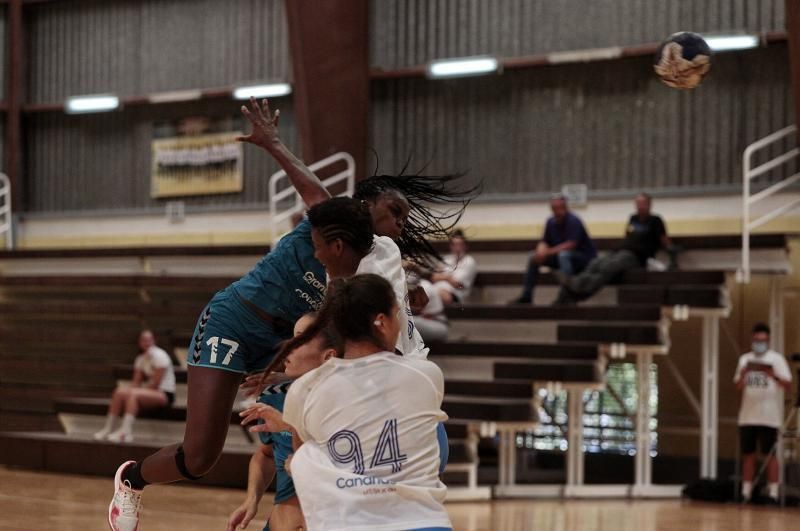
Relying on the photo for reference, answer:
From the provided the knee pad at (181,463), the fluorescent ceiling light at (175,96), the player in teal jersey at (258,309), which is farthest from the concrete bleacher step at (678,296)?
the fluorescent ceiling light at (175,96)

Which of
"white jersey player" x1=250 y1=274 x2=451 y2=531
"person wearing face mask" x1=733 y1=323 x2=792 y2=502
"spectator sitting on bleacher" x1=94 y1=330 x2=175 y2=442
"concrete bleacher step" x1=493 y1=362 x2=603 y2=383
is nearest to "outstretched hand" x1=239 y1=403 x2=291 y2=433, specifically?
"white jersey player" x1=250 y1=274 x2=451 y2=531

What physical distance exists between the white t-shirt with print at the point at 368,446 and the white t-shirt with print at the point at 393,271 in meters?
0.68

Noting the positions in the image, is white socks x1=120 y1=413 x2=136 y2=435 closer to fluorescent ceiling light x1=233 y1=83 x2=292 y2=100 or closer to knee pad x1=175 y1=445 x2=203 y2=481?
fluorescent ceiling light x1=233 y1=83 x2=292 y2=100

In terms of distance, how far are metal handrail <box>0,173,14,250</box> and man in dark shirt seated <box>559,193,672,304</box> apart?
8.72 meters

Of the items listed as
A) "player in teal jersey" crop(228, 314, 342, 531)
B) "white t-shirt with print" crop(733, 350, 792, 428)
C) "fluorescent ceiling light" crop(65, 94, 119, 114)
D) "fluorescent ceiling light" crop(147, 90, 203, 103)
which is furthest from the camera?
"fluorescent ceiling light" crop(65, 94, 119, 114)

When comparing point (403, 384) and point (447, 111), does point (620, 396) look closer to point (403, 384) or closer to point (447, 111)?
point (447, 111)

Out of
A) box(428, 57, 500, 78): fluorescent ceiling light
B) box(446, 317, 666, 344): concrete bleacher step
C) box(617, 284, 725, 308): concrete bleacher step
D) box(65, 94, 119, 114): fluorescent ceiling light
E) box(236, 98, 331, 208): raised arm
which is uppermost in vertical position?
box(428, 57, 500, 78): fluorescent ceiling light

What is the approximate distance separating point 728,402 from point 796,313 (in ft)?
3.84

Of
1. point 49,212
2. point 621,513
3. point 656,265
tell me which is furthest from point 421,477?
point 49,212

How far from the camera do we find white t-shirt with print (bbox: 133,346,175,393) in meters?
11.1

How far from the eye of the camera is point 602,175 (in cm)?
1348

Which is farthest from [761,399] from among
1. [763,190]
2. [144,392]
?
[144,392]

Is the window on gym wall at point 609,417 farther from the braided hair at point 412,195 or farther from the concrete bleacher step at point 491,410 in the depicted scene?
the braided hair at point 412,195

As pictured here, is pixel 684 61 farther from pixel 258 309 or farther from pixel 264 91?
pixel 264 91
